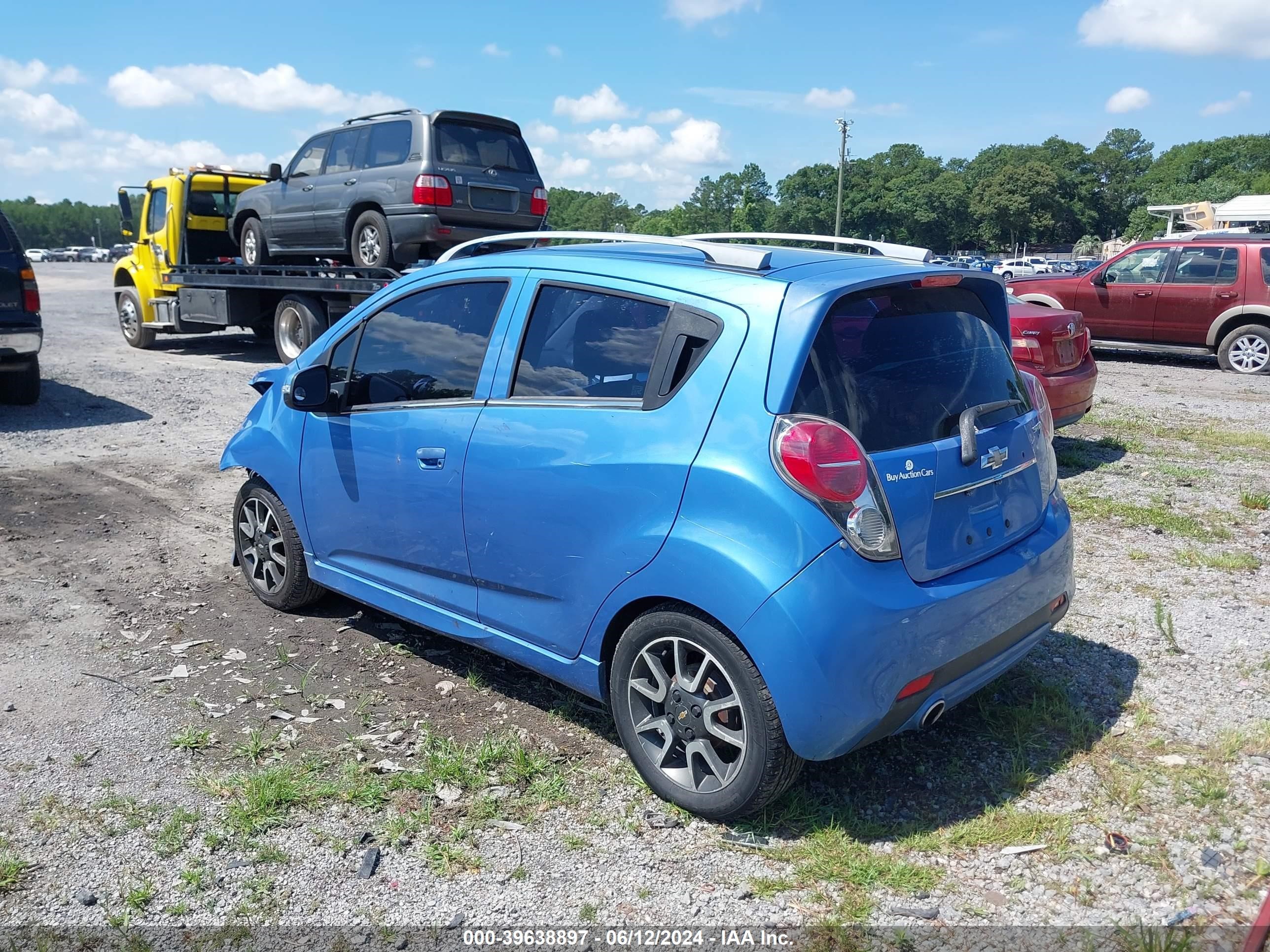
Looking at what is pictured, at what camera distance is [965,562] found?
3232 mm

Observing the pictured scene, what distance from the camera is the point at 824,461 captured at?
2.92 metres

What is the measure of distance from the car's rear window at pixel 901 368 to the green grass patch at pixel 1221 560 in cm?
279

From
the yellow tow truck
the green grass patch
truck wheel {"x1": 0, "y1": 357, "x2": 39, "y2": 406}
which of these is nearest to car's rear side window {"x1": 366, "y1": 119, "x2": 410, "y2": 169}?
the yellow tow truck

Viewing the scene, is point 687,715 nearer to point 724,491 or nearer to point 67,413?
point 724,491

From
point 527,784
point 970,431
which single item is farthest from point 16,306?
point 970,431

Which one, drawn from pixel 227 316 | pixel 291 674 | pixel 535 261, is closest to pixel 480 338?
pixel 535 261

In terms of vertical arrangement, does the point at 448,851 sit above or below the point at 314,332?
below

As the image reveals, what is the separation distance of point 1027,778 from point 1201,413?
866 cm

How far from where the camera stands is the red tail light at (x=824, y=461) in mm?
2908

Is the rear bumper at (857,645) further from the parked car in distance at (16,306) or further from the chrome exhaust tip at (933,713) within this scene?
the parked car in distance at (16,306)

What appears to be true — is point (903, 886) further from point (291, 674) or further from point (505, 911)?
point (291, 674)

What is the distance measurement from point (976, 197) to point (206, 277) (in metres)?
125

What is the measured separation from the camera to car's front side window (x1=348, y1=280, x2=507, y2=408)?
3.94m

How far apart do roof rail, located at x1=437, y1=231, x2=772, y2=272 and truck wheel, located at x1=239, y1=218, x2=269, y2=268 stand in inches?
390
